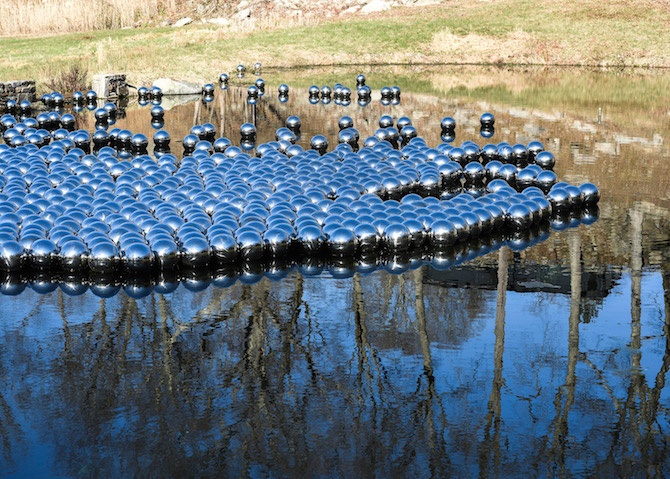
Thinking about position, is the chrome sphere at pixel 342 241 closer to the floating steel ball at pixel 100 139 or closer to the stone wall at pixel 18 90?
the floating steel ball at pixel 100 139

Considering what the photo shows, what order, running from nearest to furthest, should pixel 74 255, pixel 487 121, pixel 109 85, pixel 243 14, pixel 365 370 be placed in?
pixel 365 370 → pixel 74 255 → pixel 487 121 → pixel 109 85 → pixel 243 14

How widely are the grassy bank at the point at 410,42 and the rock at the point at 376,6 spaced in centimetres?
916

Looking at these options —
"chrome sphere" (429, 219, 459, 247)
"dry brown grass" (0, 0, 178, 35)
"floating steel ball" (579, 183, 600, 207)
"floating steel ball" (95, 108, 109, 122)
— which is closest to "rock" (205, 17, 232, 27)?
"dry brown grass" (0, 0, 178, 35)

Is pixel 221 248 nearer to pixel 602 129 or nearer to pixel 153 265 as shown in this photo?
pixel 153 265

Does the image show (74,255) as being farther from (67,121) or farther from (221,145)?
(67,121)

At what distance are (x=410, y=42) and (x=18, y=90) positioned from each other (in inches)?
1012

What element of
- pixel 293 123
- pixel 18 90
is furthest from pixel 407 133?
pixel 18 90

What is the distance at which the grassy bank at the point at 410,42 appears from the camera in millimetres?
43531

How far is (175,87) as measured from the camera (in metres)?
34.5

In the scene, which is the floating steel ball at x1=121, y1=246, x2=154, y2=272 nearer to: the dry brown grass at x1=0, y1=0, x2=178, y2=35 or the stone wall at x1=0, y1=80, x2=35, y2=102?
the stone wall at x1=0, y1=80, x2=35, y2=102

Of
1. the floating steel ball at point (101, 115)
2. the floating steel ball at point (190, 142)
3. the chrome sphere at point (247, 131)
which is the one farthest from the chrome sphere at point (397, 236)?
the floating steel ball at point (101, 115)

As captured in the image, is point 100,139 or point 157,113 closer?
point 100,139

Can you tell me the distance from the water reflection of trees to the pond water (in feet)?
0.08

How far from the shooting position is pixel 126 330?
405 inches
